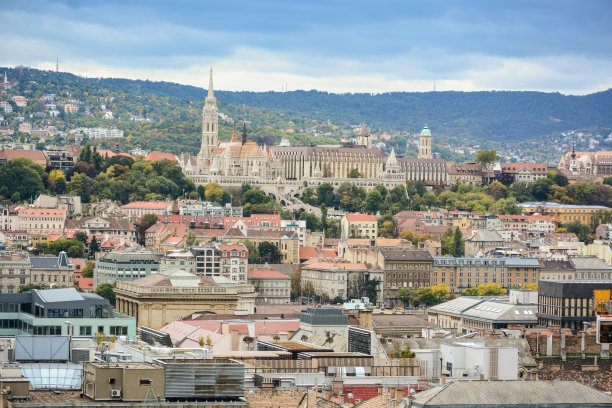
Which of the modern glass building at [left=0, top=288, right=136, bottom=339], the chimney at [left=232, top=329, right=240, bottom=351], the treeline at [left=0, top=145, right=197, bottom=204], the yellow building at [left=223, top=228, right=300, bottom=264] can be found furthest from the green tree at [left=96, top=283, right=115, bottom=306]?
the treeline at [left=0, top=145, right=197, bottom=204]

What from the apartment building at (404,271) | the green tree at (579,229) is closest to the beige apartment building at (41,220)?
the apartment building at (404,271)

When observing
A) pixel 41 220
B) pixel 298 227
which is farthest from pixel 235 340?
pixel 298 227

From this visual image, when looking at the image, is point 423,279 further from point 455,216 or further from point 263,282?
point 455,216

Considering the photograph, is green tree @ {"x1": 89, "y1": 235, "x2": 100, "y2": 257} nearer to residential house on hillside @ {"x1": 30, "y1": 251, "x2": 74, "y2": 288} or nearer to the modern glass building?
residential house on hillside @ {"x1": 30, "y1": 251, "x2": 74, "y2": 288}

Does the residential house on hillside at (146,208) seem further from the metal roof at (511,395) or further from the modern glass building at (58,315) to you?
the metal roof at (511,395)

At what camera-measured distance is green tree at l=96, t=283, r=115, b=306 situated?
4465 inches

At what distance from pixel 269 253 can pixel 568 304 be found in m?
95.1

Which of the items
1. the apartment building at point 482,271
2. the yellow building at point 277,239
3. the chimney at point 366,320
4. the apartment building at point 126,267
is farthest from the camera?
the yellow building at point 277,239

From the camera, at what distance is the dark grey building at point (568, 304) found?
65.1 meters

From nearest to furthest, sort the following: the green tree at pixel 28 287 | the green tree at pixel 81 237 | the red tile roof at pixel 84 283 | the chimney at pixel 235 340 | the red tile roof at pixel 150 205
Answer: the chimney at pixel 235 340
the green tree at pixel 28 287
the red tile roof at pixel 84 283
the green tree at pixel 81 237
the red tile roof at pixel 150 205

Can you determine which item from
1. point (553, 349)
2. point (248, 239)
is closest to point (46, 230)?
point (248, 239)

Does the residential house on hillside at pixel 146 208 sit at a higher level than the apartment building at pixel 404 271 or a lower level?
higher

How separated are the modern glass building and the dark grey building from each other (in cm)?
1765

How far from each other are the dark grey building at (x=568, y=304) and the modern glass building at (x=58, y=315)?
17646 millimetres
